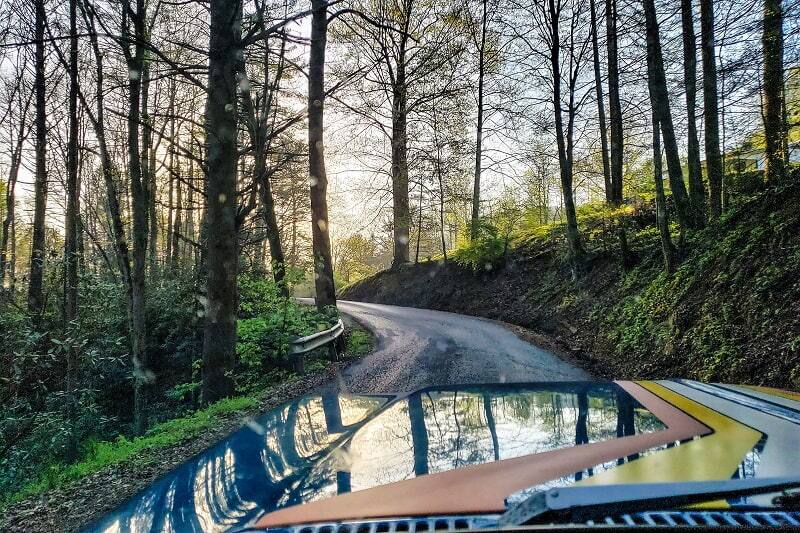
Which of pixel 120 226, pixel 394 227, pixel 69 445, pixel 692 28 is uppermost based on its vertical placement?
pixel 692 28

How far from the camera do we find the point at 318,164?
524 inches

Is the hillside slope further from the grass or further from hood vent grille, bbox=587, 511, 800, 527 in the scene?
Result: the grass

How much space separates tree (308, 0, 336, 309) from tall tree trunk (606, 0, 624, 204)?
839cm

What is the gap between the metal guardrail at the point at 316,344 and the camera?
9.62 meters

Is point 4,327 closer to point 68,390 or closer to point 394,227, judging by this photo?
point 68,390

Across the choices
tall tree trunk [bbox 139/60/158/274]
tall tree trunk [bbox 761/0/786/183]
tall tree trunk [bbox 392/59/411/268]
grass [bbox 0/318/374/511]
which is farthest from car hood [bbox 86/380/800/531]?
tall tree trunk [bbox 392/59/411/268]

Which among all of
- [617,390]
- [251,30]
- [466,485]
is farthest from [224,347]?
[466,485]

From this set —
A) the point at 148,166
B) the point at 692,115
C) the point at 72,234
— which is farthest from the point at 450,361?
the point at 148,166

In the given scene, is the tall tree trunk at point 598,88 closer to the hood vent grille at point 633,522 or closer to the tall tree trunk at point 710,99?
the tall tree trunk at point 710,99

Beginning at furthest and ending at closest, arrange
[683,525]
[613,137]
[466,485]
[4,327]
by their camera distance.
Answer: [613,137] < [4,327] < [466,485] < [683,525]

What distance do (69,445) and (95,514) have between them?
813 centimetres

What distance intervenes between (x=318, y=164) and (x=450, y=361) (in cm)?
688

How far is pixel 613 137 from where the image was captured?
15648 mm

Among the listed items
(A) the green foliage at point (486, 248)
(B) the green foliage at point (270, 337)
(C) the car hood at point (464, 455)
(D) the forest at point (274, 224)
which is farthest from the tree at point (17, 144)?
(A) the green foliage at point (486, 248)
